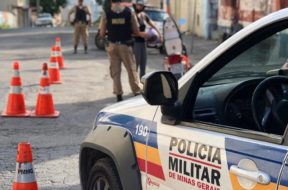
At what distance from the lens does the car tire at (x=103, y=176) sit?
405 centimetres

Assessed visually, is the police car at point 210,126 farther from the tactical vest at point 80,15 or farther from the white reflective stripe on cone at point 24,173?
the tactical vest at point 80,15

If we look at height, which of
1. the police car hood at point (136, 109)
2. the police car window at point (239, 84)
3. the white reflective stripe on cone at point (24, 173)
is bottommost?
the white reflective stripe on cone at point (24, 173)

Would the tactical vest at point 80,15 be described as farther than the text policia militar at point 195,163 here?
Yes

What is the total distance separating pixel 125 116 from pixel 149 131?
40 centimetres

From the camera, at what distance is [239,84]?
393cm

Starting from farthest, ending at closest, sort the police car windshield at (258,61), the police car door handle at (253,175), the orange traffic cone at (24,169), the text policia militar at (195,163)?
the orange traffic cone at (24,169) < the police car windshield at (258,61) < the text policia militar at (195,163) < the police car door handle at (253,175)

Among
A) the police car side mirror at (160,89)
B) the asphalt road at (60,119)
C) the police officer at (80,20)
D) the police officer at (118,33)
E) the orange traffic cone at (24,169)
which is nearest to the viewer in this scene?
the police car side mirror at (160,89)

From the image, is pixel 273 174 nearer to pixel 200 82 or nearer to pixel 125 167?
pixel 200 82

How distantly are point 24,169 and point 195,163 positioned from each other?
5.91 ft

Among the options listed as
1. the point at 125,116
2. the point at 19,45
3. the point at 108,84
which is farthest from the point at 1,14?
the point at 125,116

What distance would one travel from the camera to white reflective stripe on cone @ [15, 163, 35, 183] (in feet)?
15.1

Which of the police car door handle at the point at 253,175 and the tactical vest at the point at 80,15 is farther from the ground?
the tactical vest at the point at 80,15

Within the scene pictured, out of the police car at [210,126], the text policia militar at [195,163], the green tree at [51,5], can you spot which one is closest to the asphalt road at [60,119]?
the police car at [210,126]

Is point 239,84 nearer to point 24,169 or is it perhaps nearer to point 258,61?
point 258,61
